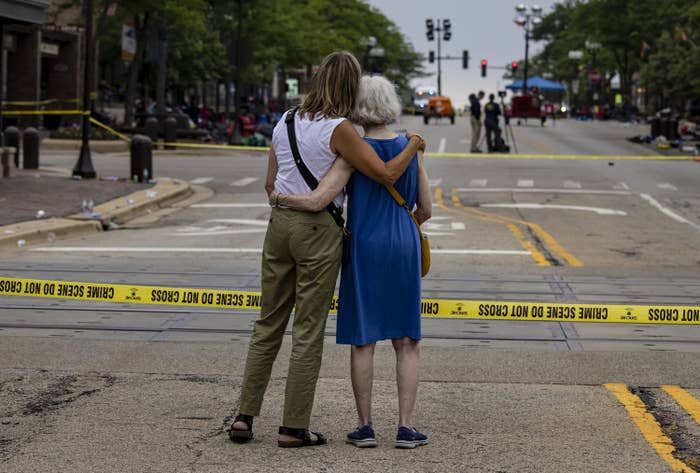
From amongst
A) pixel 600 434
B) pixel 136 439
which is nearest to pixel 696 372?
pixel 600 434

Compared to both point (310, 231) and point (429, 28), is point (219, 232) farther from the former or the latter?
point (429, 28)

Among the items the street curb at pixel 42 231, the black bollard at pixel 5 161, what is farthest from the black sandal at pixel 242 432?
the black bollard at pixel 5 161

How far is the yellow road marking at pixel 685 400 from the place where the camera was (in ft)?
22.3

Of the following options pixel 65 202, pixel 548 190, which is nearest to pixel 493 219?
pixel 548 190

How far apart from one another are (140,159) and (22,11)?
4340mm

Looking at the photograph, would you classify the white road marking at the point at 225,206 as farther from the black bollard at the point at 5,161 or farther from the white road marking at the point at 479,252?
the white road marking at the point at 479,252

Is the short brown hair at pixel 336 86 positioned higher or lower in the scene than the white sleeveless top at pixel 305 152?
higher

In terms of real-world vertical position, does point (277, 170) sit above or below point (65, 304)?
above

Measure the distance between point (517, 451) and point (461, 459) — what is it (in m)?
0.32

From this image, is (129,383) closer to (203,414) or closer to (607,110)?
(203,414)

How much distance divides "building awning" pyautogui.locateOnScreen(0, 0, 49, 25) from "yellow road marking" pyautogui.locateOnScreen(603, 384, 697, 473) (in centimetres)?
1721

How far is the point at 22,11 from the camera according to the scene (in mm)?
22734

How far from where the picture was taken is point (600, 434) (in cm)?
630

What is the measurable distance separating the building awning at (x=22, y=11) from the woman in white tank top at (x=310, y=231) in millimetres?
17454
